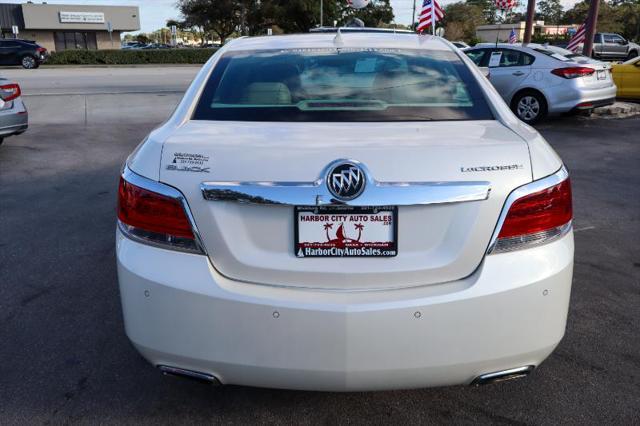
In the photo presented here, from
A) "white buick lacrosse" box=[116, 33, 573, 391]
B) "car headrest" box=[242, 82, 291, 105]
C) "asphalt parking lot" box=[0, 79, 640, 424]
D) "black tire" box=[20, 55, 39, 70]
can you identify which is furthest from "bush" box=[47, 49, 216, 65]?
"white buick lacrosse" box=[116, 33, 573, 391]

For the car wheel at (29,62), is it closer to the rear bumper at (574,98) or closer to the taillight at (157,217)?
the rear bumper at (574,98)

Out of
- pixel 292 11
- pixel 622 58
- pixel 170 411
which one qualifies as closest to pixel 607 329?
pixel 170 411

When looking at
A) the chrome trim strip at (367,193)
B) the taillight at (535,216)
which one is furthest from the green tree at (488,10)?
the chrome trim strip at (367,193)

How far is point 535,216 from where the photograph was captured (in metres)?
2.25

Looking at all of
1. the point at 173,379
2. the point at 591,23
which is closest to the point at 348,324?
the point at 173,379

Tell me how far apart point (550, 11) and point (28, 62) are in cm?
9642

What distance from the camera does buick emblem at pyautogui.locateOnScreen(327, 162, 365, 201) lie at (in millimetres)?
2100

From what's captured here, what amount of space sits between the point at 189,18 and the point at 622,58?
144 ft

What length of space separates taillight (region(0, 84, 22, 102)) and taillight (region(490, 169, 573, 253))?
8.34 m

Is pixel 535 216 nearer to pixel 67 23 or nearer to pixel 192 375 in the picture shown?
pixel 192 375

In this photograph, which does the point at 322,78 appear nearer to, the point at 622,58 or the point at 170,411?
the point at 170,411

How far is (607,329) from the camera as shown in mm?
3510

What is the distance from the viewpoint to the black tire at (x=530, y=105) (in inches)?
475

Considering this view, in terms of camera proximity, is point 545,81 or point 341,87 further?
point 545,81
